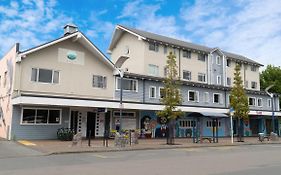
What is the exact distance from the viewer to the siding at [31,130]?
23.1m

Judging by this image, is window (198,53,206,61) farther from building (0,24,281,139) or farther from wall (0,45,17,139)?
wall (0,45,17,139)

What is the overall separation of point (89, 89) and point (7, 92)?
258 inches

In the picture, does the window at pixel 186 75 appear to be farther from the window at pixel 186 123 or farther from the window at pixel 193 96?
the window at pixel 186 123

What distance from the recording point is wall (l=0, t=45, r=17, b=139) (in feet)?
79.6

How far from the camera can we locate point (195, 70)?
3859 cm

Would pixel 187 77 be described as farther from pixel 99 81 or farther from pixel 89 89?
pixel 89 89

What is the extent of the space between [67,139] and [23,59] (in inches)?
273

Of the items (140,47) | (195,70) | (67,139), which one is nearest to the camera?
(67,139)

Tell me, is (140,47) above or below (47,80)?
above

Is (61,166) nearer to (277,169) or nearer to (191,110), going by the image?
(277,169)

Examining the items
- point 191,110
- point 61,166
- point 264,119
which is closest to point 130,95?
point 191,110

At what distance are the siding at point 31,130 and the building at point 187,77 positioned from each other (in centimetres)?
659

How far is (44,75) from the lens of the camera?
25.1 m

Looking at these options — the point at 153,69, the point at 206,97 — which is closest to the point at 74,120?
the point at 153,69
